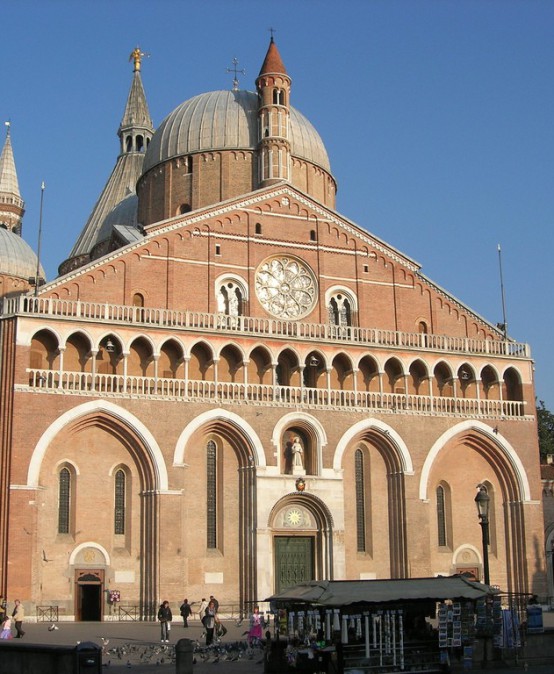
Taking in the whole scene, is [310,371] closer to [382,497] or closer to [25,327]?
[382,497]

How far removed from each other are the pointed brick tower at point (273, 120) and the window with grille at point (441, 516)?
658 inches

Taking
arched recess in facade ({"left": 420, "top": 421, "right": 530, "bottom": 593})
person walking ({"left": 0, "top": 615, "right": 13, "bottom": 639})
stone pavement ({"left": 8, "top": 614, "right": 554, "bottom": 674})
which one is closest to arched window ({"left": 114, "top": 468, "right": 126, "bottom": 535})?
stone pavement ({"left": 8, "top": 614, "right": 554, "bottom": 674})

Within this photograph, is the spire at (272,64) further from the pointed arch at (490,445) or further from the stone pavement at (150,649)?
the stone pavement at (150,649)

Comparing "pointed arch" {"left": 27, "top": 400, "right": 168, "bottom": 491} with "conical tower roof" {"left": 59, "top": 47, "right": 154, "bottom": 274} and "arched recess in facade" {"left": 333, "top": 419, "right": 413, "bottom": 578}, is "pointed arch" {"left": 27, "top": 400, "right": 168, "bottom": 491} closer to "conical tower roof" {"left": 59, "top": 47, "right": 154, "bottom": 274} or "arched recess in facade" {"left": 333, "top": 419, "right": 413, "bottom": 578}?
"arched recess in facade" {"left": 333, "top": 419, "right": 413, "bottom": 578}

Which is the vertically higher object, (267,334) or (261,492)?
(267,334)

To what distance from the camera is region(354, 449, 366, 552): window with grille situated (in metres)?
44.6

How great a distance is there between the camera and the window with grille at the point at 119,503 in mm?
40656

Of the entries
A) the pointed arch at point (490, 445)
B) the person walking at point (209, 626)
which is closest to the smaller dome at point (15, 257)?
the pointed arch at point (490, 445)

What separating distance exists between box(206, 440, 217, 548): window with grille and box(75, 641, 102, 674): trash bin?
2255cm

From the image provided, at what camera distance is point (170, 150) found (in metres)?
54.6

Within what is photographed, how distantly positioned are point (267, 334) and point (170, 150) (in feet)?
52.0

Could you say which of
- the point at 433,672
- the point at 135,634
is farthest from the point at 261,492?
the point at 433,672

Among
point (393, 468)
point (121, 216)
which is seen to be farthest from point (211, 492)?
point (121, 216)

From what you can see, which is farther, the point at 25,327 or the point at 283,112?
the point at 283,112
